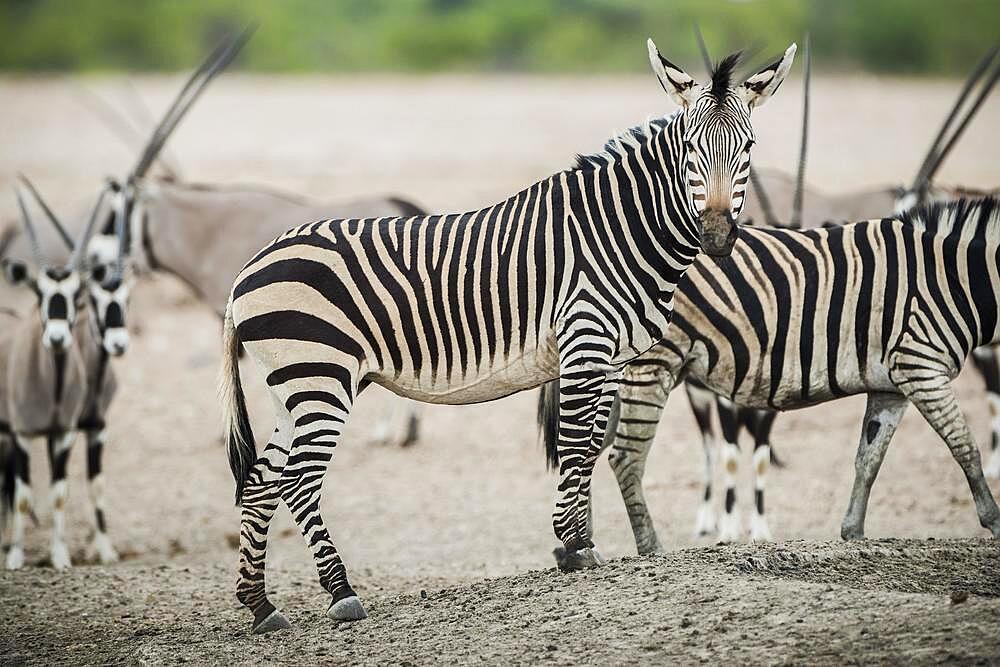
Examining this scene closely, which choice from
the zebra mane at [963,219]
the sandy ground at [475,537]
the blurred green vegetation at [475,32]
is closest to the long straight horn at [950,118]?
the sandy ground at [475,537]

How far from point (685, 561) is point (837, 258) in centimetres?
213

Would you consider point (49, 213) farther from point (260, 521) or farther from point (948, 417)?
point (948, 417)

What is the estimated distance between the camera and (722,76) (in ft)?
22.3

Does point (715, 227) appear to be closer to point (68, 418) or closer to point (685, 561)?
point (685, 561)

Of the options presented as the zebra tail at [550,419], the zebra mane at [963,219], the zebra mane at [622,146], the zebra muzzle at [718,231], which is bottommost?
the zebra tail at [550,419]

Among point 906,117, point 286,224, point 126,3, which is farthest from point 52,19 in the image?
point 286,224

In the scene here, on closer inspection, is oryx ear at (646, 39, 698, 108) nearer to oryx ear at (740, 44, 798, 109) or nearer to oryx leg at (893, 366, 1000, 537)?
oryx ear at (740, 44, 798, 109)

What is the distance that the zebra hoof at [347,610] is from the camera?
6688 mm

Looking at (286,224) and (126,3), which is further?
(126,3)

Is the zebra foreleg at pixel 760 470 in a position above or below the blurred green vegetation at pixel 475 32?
below

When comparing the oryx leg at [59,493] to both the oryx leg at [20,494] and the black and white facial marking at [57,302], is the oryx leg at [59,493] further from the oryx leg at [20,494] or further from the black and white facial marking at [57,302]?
the black and white facial marking at [57,302]

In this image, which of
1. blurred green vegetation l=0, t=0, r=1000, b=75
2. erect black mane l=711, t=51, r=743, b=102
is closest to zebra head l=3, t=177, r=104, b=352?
erect black mane l=711, t=51, r=743, b=102

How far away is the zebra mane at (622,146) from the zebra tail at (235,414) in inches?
80.8

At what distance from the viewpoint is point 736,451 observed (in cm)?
972
